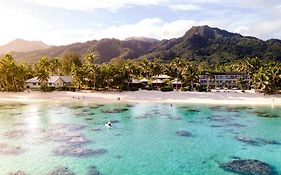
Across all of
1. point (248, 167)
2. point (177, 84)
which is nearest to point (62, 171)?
point (248, 167)

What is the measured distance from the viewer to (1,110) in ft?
226

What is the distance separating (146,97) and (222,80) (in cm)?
4360

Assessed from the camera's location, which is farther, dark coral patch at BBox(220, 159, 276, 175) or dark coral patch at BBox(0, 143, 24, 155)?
dark coral patch at BBox(0, 143, 24, 155)

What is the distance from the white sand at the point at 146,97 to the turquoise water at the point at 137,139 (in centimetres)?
1025

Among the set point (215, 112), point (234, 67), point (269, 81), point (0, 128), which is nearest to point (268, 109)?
Answer: point (215, 112)

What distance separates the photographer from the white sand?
81.6 m

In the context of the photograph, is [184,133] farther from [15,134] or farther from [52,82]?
[52,82]

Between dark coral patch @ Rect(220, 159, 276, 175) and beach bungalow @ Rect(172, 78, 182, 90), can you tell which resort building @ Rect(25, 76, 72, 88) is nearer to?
beach bungalow @ Rect(172, 78, 182, 90)

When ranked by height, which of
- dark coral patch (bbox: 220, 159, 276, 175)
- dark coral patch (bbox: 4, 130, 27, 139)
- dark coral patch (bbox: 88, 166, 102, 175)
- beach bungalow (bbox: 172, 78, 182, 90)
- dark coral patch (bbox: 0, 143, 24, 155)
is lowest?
dark coral patch (bbox: 220, 159, 276, 175)

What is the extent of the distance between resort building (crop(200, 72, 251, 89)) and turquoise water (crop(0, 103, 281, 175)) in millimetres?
44083

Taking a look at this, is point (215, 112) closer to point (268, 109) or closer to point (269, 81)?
point (268, 109)

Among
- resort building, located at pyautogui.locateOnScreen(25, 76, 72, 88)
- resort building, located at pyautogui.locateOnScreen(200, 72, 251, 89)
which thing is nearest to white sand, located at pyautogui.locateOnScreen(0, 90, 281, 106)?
resort building, located at pyautogui.locateOnScreen(25, 76, 72, 88)

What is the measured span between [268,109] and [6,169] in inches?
2267

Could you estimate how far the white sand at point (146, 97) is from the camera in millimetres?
81625
